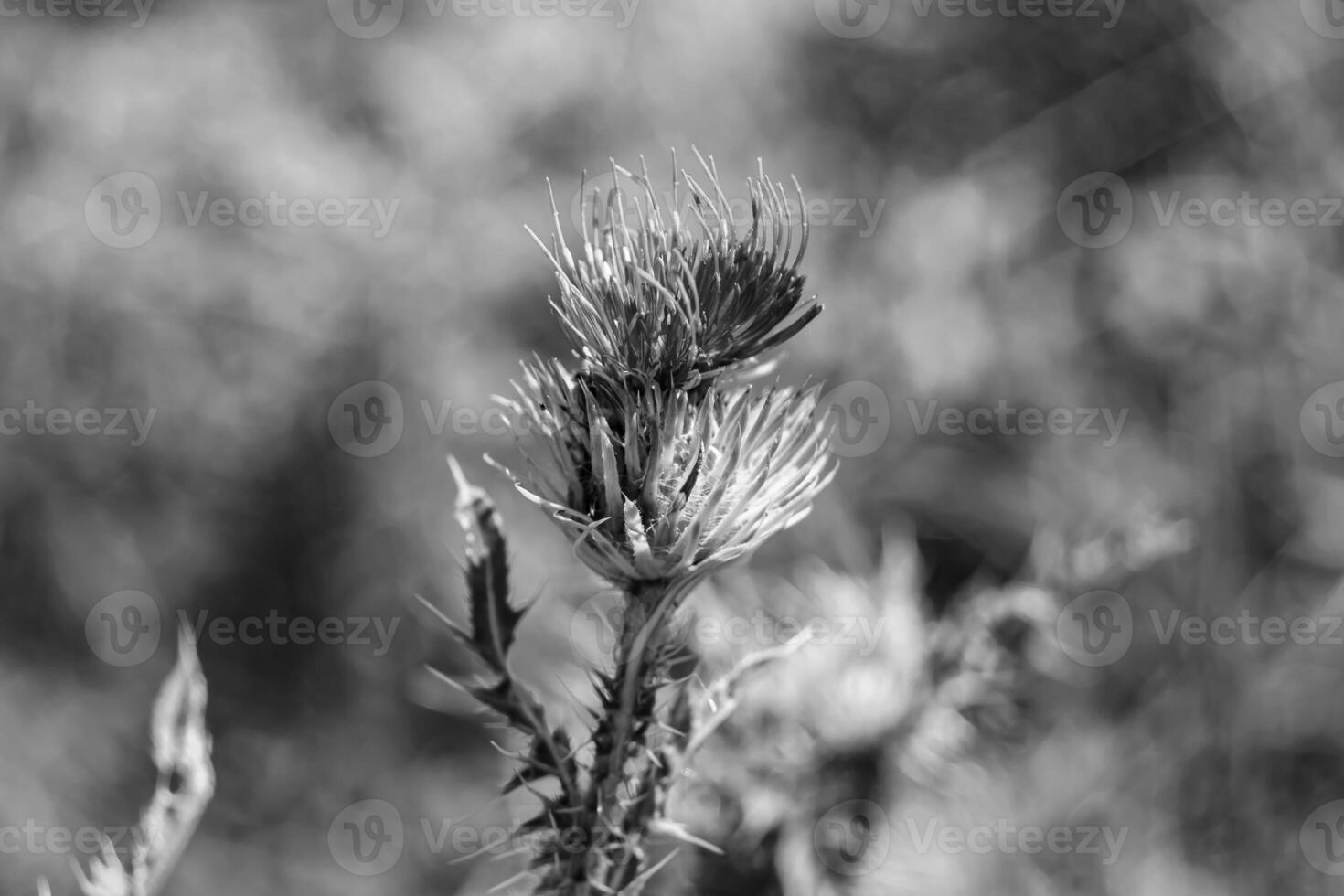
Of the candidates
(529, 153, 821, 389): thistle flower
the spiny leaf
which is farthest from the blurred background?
(529, 153, 821, 389): thistle flower

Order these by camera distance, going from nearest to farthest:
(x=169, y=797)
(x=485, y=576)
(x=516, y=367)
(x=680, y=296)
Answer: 1. (x=680, y=296)
2. (x=485, y=576)
3. (x=169, y=797)
4. (x=516, y=367)

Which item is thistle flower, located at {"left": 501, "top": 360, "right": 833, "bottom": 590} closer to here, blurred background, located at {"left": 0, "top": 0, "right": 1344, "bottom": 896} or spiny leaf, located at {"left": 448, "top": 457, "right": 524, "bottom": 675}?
spiny leaf, located at {"left": 448, "top": 457, "right": 524, "bottom": 675}

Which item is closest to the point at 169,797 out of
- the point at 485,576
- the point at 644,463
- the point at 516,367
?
the point at 485,576

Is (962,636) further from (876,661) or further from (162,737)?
(162,737)

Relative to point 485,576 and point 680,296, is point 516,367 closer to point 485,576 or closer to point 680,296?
point 485,576

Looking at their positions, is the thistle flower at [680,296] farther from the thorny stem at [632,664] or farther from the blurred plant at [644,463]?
the thorny stem at [632,664]

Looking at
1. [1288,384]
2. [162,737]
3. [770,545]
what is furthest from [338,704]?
[1288,384]

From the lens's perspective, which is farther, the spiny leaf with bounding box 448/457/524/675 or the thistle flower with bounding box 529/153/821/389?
the spiny leaf with bounding box 448/457/524/675
